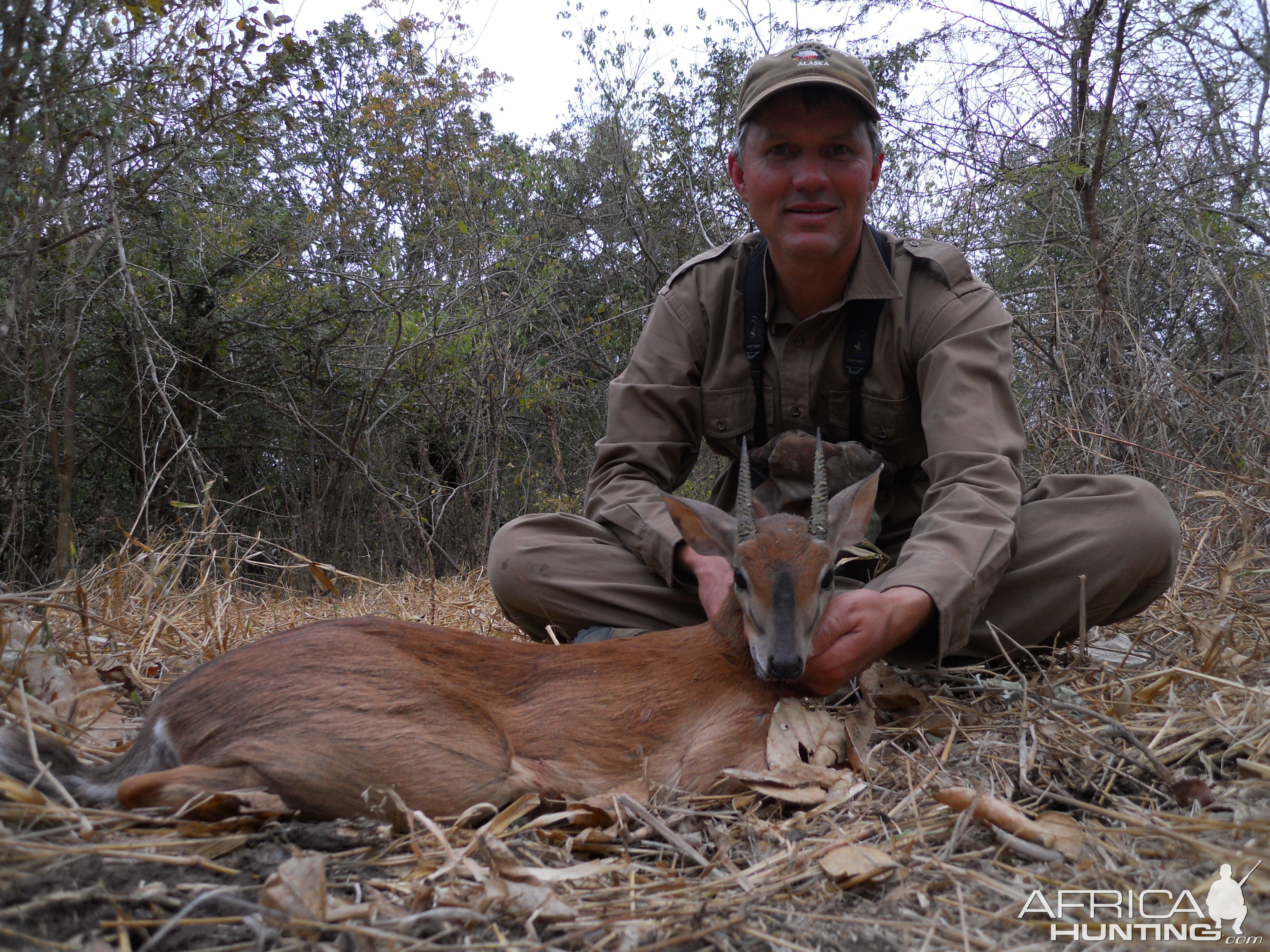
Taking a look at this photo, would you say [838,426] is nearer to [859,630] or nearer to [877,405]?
[877,405]

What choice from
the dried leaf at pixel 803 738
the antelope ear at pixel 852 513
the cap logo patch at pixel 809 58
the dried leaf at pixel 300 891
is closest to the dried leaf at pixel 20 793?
the dried leaf at pixel 300 891

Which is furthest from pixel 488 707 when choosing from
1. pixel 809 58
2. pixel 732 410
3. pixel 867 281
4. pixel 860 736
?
pixel 809 58

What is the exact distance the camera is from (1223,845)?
2025 mm

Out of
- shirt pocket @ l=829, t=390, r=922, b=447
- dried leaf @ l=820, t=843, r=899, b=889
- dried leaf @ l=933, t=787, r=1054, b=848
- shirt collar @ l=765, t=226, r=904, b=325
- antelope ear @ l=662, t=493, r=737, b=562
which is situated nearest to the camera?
dried leaf @ l=820, t=843, r=899, b=889

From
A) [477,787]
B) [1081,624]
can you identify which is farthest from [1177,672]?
[477,787]

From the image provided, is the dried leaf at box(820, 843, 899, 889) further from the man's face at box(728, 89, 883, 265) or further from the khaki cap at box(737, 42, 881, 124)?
the khaki cap at box(737, 42, 881, 124)

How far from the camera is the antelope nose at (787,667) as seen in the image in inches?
117

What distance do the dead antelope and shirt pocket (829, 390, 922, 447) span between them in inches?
39.9

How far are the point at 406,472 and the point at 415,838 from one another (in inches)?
299

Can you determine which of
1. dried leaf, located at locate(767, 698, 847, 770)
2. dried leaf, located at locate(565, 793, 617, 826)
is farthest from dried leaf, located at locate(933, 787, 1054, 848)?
dried leaf, located at locate(565, 793, 617, 826)

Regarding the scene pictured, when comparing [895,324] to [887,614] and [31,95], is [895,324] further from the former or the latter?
[31,95]

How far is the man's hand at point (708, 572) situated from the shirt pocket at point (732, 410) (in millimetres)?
889

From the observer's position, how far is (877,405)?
4.39m

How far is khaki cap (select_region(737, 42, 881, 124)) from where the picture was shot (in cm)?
408
